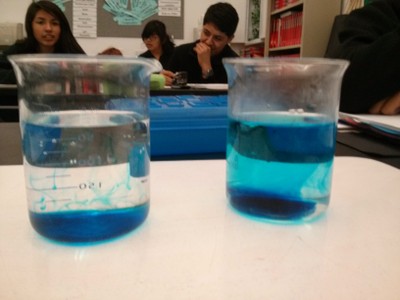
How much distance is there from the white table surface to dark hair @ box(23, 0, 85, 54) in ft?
6.55

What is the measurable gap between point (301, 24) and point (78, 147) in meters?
2.75

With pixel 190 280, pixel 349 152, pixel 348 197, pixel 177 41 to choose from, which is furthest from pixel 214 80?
pixel 190 280

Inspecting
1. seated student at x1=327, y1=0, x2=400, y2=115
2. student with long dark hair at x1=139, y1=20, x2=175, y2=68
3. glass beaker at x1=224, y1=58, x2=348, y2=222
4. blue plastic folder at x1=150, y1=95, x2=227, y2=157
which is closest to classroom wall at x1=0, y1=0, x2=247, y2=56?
student with long dark hair at x1=139, y1=20, x2=175, y2=68

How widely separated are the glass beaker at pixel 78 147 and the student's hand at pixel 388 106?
2.61 ft

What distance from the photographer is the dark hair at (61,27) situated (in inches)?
83.7

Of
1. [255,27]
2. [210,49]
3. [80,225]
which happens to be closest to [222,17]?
[210,49]

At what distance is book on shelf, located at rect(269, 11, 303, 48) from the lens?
111 inches

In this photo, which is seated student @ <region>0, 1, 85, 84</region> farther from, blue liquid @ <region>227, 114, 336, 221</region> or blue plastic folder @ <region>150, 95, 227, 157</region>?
blue liquid @ <region>227, 114, 336, 221</region>

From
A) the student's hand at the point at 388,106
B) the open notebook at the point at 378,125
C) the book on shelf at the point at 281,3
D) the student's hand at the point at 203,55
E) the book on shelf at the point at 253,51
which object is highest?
the book on shelf at the point at 281,3

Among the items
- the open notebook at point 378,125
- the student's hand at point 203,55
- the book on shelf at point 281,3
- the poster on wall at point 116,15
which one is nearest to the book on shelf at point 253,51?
the book on shelf at point 281,3

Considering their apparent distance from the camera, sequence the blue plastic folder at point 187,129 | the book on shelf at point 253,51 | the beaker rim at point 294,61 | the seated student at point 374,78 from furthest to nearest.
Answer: the book on shelf at point 253,51, the seated student at point 374,78, the blue plastic folder at point 187,129, the beaker rim at point 294,61

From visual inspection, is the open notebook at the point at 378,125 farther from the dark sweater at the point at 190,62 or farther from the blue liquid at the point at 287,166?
the dark sweater at the point at 190,62

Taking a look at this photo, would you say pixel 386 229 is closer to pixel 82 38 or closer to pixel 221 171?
pixel 221 171

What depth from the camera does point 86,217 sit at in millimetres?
302
